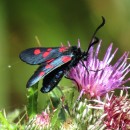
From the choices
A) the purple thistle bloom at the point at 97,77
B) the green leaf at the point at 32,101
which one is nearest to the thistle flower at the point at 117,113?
the purple thistle bloom at the point at 97,77

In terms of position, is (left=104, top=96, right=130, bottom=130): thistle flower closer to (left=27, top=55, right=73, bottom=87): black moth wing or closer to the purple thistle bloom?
the purple thistle bloom

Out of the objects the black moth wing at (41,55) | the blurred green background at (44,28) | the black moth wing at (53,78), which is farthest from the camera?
the blurred green background at (44,28)

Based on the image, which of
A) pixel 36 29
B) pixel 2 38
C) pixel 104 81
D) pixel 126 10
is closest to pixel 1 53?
pixel 2 38

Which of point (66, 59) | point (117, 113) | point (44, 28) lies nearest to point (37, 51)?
point (66, 59)

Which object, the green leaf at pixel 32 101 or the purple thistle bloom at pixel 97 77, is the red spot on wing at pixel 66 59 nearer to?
the purple thistle bloom at pixel 97 77

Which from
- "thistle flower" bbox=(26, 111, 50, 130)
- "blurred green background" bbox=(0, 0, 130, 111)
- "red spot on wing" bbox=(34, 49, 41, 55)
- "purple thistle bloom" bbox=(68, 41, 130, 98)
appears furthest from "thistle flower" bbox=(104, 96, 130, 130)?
"blurred green background" bbox=(0, 0, 130, 111)

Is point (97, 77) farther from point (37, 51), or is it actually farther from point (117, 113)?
point (37, 51)


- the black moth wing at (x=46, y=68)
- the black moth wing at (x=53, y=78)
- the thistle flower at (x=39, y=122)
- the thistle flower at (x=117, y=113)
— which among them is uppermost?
the black moth wing at (x=46, y=68)

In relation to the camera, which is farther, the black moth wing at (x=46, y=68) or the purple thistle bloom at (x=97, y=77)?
the purple thistle bloom at (x=97, y=77)
